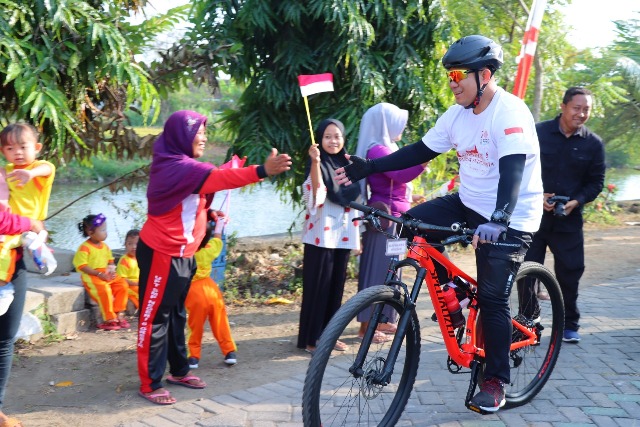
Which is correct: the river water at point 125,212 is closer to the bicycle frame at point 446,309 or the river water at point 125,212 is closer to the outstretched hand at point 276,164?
the outstretched hand at point 276,164

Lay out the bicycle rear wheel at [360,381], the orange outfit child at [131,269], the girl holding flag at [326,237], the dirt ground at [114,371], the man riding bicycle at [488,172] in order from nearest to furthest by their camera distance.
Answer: the bicycle rear wheel at [360,381] → the man riding bicycle at [488,172] → the dirt ground at [114,371] → the girl holding flag at [326,237] → the orange outfit child at [131,269]

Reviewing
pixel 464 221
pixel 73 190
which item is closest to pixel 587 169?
pixel 464 221

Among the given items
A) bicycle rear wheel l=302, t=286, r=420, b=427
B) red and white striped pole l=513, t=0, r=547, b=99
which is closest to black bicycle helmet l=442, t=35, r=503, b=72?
bicycle rear wheel l=302, t=286, r=420, b=427

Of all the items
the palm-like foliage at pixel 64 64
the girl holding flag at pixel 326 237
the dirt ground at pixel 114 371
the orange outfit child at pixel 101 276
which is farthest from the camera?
the orange outfit child at pixel 101 276

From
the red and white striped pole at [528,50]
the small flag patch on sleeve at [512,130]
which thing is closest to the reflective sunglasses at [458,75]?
the small flag patch on sleeve at [512,130]

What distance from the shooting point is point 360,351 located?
378 centimetres

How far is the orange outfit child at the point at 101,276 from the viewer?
607 centimetres

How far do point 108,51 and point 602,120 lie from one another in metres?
14.0

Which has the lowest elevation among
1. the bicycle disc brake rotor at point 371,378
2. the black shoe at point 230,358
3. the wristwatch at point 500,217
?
the black shoe at point 230,358

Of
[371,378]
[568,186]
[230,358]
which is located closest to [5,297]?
[230,358]

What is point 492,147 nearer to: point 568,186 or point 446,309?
point 446,309

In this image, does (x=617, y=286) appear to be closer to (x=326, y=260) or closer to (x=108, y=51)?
(x=326, y=260)

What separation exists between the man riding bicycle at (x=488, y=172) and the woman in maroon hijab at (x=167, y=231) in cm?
95

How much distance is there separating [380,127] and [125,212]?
315cm
